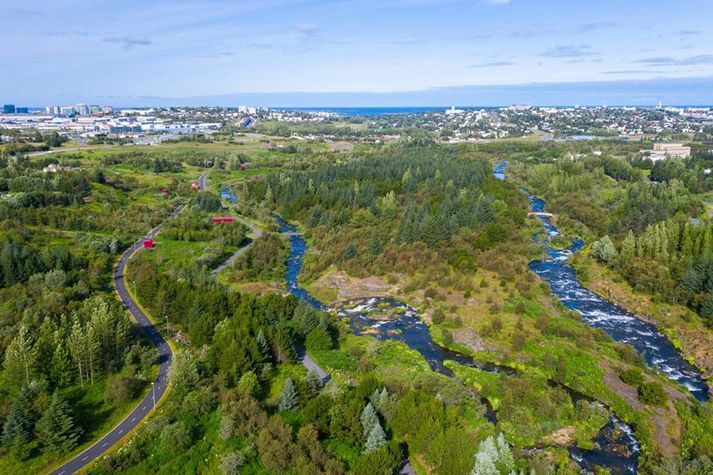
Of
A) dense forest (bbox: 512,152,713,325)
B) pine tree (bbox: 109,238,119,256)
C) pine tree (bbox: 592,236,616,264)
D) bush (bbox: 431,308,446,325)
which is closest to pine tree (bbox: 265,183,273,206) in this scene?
pine tree (bbox: 109,238,119,256)

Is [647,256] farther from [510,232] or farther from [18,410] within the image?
[18,410]

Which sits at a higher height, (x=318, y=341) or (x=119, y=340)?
(x=119, y=340)

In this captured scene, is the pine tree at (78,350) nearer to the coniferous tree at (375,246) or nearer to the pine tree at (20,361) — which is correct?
the pine tree at (20,361)

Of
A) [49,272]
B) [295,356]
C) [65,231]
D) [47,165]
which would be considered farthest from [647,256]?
[47,165]

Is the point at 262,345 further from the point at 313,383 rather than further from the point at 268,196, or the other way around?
the point at 268,196

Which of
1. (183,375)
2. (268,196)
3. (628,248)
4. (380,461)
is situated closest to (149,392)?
(183,375)

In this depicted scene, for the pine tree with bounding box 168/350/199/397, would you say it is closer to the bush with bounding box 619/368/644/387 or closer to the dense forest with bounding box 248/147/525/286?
the dense forest with bounding box 248/147/525/286
